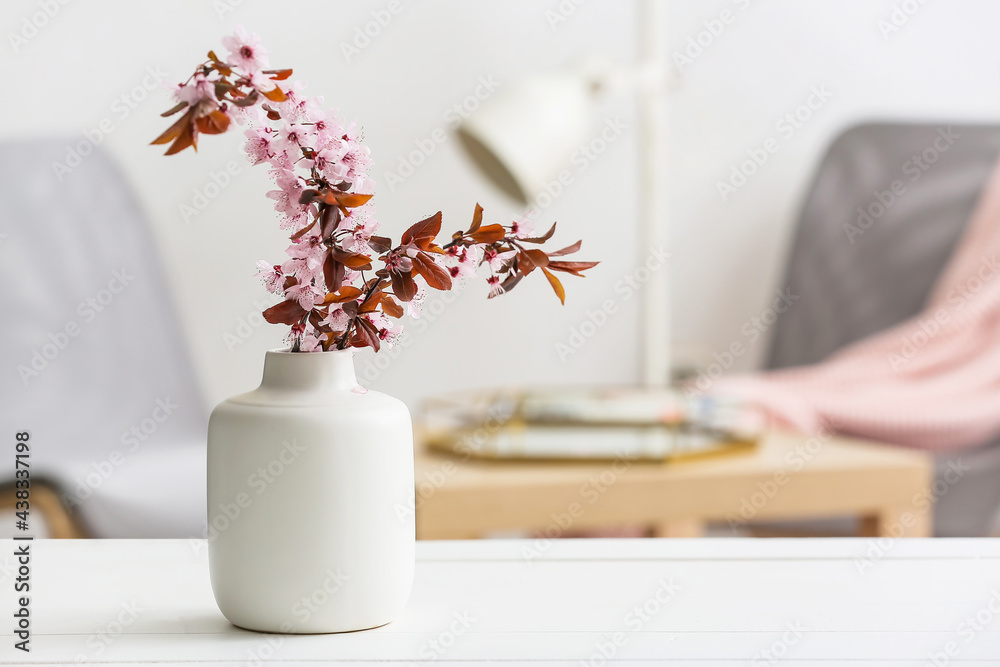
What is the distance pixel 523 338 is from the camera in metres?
2.08

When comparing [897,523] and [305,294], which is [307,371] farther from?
[897,523]

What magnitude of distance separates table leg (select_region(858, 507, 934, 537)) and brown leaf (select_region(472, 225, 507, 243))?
0.88 metres

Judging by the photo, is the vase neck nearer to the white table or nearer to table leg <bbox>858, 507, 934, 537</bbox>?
the white table

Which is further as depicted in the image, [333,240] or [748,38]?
[748,38]

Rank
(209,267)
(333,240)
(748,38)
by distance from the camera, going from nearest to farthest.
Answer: (333,240) → (209,267) → (748,38)

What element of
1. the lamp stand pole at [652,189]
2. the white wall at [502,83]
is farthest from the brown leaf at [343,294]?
the white wall at [502,83]

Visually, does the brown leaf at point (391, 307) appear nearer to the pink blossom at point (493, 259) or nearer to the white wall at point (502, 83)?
the pink blossom at point (493, 259)

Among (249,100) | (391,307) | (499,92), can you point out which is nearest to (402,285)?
(391,307)

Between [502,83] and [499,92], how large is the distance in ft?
0.08

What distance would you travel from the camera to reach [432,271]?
20.0 inches

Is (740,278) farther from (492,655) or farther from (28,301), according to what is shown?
(492,655)

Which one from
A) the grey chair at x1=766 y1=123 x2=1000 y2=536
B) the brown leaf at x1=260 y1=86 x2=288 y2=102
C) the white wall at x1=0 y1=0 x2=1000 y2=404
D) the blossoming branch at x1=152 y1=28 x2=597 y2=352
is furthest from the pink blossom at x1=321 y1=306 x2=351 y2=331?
the grey chair at x1=766 y1=123 x2=1000 y2=536

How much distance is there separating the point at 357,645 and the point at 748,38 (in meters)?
1.89

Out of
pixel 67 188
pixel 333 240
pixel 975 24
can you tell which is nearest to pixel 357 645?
pixel 333 240
